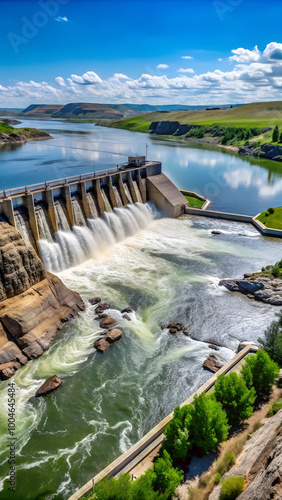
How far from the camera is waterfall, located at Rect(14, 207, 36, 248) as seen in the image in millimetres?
29545

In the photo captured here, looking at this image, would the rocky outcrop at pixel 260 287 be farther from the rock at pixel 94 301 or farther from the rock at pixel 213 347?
the rock at pixel 94 301

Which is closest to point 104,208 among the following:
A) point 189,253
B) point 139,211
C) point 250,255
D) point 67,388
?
point 139,211

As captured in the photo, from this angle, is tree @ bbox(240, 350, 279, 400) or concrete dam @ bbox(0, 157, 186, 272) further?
concrete dam @ bbox(0, 157, 186, 272)

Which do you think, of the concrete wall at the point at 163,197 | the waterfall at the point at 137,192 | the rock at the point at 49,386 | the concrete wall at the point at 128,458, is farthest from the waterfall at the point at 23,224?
the concrete wall at the point at 163,197

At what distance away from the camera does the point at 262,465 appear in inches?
434

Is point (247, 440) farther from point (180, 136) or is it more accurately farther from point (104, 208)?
point (180, 136)

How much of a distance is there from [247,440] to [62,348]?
12.7 meters

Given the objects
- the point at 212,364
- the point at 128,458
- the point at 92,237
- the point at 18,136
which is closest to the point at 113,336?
the point at 212,364

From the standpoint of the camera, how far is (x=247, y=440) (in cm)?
1445

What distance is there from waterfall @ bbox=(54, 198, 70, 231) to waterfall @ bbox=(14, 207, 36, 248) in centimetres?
405

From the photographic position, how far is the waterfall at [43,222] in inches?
1260

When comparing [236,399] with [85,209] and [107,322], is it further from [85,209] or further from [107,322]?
[85,209]

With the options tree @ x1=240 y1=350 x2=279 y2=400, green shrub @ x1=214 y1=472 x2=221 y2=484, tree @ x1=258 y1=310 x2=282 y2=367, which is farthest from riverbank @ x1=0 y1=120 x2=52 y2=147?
green shrub @ x1=214 y1=472 x2=221 y2=484

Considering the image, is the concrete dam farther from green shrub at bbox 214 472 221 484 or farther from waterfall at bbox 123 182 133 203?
green shrub at bbox 214 472 221 484
